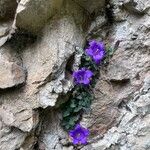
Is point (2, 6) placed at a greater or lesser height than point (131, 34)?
greater

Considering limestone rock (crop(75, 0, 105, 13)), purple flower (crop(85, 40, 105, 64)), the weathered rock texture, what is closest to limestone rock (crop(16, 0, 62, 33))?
the weathered rock texture

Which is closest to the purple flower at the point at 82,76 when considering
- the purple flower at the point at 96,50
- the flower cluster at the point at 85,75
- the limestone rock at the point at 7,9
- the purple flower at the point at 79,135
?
the flower cluster at the point at 85,75

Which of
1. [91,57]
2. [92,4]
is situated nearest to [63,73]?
[91,57]

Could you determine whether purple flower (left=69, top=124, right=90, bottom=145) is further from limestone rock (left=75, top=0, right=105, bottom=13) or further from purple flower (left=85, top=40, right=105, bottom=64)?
limestone rock (left=75, top=0, right=105, bottom=13)

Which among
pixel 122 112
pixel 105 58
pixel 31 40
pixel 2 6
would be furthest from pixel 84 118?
pixel 2 6

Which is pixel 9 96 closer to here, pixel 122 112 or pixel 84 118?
pixel 84 118

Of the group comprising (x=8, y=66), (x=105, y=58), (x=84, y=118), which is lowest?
(x=84, y=118)
